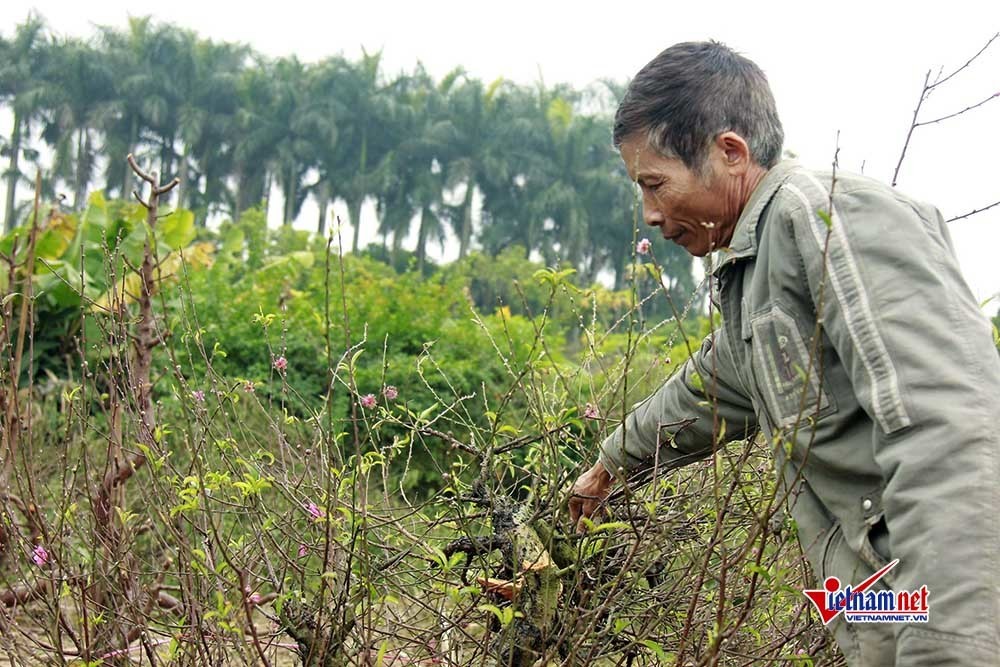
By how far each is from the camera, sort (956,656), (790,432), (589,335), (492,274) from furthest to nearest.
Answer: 1. (492,274)
2. (589,335)
3. (790,432)
4. (956,656)

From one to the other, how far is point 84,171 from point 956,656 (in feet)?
154

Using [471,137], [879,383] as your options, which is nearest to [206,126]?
[471,137]

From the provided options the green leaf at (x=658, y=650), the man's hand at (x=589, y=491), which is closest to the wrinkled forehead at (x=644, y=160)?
the man's hand at (x=589, y=491)

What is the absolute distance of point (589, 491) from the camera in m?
2.26

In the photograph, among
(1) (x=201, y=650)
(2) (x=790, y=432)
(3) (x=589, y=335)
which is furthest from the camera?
(3) (x=589, y=335)

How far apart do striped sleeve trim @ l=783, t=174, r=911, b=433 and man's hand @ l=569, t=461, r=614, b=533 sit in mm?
928

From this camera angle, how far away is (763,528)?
146 centimetres

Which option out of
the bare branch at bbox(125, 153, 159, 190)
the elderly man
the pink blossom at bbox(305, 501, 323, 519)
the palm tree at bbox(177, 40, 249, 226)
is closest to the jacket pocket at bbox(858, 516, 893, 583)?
the elderly man

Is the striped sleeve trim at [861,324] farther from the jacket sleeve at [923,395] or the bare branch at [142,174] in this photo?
the bare branch at [142,174]

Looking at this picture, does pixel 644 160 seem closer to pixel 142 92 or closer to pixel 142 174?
pixel 142 174

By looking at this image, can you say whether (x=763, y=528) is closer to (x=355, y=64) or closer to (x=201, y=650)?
(x=201, y=650)

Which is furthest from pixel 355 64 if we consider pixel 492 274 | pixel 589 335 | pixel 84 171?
pixel 589 335

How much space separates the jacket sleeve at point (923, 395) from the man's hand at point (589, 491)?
0.88 meters

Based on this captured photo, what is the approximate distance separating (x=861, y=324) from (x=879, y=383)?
0.09 metres
